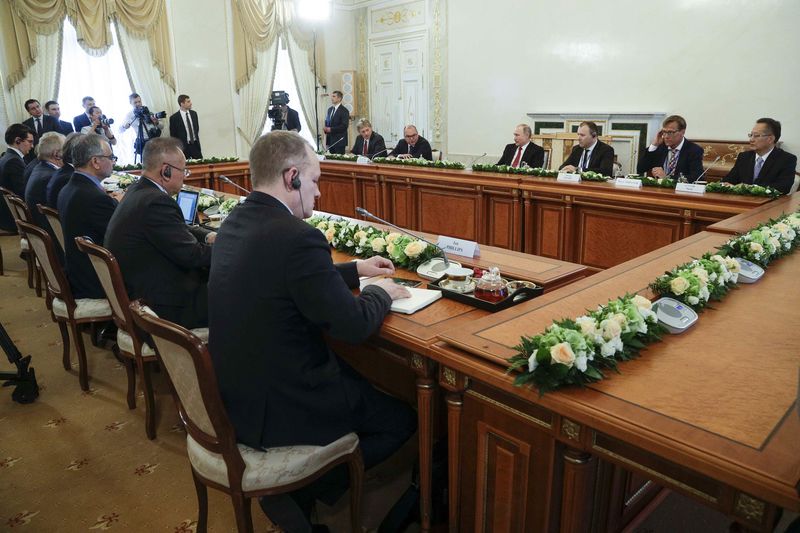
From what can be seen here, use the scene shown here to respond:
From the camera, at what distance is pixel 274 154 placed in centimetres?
159

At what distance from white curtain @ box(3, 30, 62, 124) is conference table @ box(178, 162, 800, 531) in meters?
7.72

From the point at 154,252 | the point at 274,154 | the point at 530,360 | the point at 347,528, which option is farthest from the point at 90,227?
the point at 530,360

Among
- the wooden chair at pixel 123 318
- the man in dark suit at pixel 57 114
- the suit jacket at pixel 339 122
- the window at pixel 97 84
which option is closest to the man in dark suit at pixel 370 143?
the suit jacket at pixel 339 122

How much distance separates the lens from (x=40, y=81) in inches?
296

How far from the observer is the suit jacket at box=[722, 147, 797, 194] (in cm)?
400

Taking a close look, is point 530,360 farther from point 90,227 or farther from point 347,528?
point 90,227

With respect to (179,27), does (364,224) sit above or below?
below

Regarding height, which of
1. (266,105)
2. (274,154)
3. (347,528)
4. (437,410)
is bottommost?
(347,528)

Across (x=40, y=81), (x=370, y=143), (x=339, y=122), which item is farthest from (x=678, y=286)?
(x=40, y=81)

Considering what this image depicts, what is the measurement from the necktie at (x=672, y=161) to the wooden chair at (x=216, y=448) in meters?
4.48

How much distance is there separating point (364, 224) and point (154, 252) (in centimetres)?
108

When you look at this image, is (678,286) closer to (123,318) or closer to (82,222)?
(123,318)

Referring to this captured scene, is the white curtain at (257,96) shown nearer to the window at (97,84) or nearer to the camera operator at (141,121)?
the camera operator at (141,121)

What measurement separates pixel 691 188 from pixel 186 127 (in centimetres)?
709
